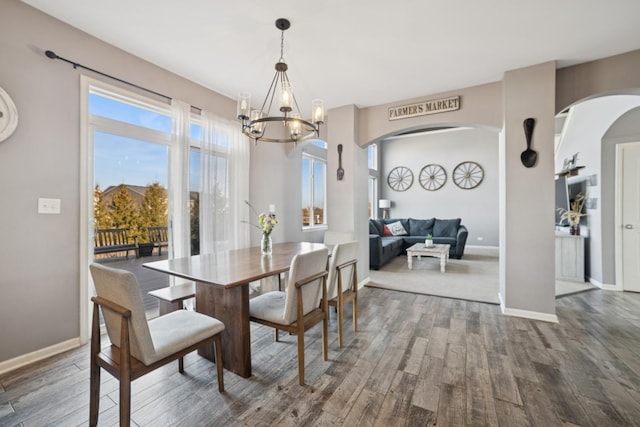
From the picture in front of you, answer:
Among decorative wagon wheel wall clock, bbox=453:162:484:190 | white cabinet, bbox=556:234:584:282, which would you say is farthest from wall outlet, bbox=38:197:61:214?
decorative wagon wheel wall clock, bbox=453:162:484:190

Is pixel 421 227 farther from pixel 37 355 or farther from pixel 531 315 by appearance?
pixel 37 355

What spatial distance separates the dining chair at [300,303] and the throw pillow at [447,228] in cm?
562

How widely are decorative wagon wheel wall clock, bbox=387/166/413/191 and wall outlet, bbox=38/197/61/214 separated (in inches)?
318

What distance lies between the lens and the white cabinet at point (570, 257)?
13.8 ft

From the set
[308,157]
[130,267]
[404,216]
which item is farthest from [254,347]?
[404,216]

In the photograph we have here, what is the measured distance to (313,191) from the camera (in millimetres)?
6117

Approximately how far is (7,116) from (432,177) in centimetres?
845

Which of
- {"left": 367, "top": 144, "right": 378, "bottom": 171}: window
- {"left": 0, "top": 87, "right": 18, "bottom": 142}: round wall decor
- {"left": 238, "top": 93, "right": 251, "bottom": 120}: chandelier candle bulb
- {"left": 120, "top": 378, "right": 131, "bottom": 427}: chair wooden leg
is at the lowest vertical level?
{"left": 120, "top": 378, "right": 131, "bottom": 427}: chair wooden leg

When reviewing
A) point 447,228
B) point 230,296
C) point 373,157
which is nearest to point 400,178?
point 373,157

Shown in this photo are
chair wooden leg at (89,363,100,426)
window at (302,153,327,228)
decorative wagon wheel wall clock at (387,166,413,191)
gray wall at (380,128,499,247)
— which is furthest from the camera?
decorative wagon wheel wall clock at (387,166,413,191)

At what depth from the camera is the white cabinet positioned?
4195 millimetres

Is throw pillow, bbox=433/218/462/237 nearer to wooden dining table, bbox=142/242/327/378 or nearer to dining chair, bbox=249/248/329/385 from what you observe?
dining chair, bbox=249/248/329/385

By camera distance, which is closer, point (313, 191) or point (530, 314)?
point (530, 314)

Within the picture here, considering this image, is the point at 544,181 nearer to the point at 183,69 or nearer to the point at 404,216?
the point at 183,69
